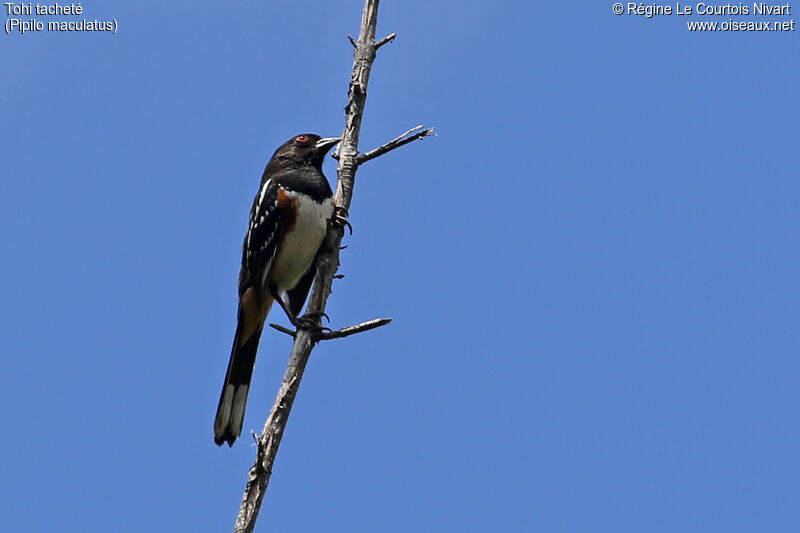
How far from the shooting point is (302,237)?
6664mm

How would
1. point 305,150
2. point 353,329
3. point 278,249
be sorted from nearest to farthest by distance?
point 353,329 < point 278,249 < point 305,150

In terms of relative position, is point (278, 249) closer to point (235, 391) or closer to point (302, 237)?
point (302, 237)

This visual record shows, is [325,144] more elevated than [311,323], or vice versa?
[325,144]

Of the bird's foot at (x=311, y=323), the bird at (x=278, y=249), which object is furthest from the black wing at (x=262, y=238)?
the bird's foot at (x=311, y=323)

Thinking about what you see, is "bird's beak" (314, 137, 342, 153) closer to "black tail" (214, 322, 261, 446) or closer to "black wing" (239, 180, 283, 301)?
"black wing" (239, 180, 283, 301)

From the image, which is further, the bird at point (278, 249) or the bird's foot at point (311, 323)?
the bird at point (278, 249)

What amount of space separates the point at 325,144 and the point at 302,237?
939mm

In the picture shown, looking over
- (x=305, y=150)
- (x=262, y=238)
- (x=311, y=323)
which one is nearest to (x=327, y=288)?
(x=311, y=323)

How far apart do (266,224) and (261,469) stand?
8.18 feet

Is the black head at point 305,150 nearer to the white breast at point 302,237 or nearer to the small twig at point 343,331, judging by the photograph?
the white breast at point 302,237

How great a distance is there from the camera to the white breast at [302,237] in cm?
663

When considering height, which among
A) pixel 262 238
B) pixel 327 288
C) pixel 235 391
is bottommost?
pixel 235 391

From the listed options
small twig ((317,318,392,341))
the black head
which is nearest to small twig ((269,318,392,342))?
small twig ((317,318,392,341))

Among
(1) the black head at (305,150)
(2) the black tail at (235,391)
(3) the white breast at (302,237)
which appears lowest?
(2) the black tail at (235,391)
